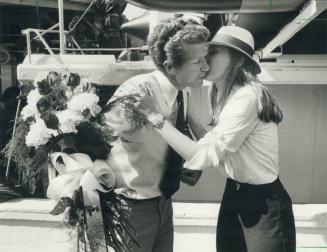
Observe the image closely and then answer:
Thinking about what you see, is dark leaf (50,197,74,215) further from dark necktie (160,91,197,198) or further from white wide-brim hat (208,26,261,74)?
white wide-brim hat (208,26,261,74)

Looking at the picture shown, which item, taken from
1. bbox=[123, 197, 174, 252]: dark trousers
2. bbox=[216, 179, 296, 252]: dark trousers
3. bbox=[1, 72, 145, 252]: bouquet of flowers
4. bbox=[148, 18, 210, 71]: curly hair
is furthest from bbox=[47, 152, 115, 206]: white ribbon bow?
bbox=[216, 179, 296, 252]: dark trousers

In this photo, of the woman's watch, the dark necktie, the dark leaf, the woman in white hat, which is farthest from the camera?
the dark necktie

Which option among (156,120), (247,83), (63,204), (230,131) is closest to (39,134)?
(63,204)

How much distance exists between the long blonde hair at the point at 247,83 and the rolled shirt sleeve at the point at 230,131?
0.03m

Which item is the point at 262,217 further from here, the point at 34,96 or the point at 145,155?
the point at 34,96

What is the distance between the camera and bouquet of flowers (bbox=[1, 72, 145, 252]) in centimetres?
127

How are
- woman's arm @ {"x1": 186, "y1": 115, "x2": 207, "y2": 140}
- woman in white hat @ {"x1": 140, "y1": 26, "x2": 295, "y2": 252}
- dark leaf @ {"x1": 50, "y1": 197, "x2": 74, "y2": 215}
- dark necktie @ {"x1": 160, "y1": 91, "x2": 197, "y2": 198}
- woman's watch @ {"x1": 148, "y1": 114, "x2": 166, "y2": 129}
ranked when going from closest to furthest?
dark leaf @ {"x1": 50, "y1": 197, "x2": 74, "y2": 215}
woman's watch @ {"x1": 148, "y1": 114, "x2": 166, "y2": 129}
woman in white hat @ {"x1": 140, "y1": 26, "x2": 295, "y2": 252}
dark necktie @ {"x1": 160, "y1": 91, "x2": 197, "y2": 198}
woman's arm @ {"x1": 186, "y1": 115, "x2": 207, "y2": 140}

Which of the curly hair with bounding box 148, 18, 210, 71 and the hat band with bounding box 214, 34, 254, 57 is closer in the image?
the curly hair with bounding box 148, 18, 210, 71

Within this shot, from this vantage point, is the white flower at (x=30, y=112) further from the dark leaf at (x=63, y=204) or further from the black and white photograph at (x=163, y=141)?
the dark leaf at (x=63, y=204)

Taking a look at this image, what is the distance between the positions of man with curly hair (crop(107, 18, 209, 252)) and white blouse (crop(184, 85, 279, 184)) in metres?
0.15

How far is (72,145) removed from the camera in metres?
1.32

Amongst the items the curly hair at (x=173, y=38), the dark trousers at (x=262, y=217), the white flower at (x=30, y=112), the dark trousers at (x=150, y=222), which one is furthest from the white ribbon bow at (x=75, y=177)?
the dark trousers at (x=262, y=217)

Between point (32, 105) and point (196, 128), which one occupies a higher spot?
point (32, 105)

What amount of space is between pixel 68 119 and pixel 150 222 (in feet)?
1.81
